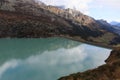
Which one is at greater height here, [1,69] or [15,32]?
[1,69]

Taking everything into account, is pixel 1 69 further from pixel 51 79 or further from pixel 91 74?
pixel 91 74

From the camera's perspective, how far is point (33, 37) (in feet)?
600

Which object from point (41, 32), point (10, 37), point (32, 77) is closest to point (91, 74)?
point (32, 77)

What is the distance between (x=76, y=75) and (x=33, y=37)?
446 ft

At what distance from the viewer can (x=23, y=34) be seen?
181000 mm

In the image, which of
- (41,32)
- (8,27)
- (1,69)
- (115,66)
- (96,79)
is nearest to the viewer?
(96,79)

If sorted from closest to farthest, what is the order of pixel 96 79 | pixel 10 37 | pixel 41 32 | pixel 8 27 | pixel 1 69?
pixel 96 79 → pixel 1 69 → pixel 10 37 → pixel 8 27 → pixel 41 32

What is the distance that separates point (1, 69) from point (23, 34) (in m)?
116

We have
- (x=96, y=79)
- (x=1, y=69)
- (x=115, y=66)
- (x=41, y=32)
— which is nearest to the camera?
(x=96, y=79)

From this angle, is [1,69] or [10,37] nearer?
[1,69]

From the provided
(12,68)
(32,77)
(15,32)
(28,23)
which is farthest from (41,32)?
(32,77)

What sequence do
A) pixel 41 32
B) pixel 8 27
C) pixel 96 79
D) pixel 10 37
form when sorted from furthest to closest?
pixel 41 32
pixel 8 27
pixel 10 37
pixel 96 79

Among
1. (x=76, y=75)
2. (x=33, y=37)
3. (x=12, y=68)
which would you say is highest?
(x=76, y=75)

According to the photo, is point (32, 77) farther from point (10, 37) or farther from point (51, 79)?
point (10, 37)
